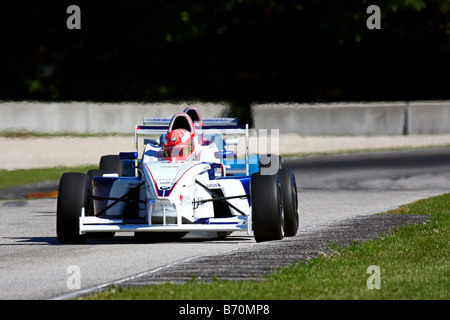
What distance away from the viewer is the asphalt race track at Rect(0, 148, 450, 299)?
9352 mm

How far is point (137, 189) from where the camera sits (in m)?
12.7

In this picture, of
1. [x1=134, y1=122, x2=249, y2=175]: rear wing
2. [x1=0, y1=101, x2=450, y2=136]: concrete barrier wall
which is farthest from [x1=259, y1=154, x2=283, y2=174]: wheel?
[x1=0, y1=101, x2=450, y2=136]: concrete barrier wall

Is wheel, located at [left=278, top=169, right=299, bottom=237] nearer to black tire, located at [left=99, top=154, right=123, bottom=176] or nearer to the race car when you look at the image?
the race car

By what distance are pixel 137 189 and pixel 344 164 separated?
44.7 feet

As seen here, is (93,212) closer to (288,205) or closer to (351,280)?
(288,205)

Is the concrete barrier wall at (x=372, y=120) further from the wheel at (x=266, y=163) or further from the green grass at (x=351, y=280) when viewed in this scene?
the green grass at (x=351, y=280)

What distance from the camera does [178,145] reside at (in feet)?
43.5

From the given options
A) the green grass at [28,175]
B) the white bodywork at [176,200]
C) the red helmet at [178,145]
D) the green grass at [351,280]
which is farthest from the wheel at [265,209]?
the green grass at [28,175]

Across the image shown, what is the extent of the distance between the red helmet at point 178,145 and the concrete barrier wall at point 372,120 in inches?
696
